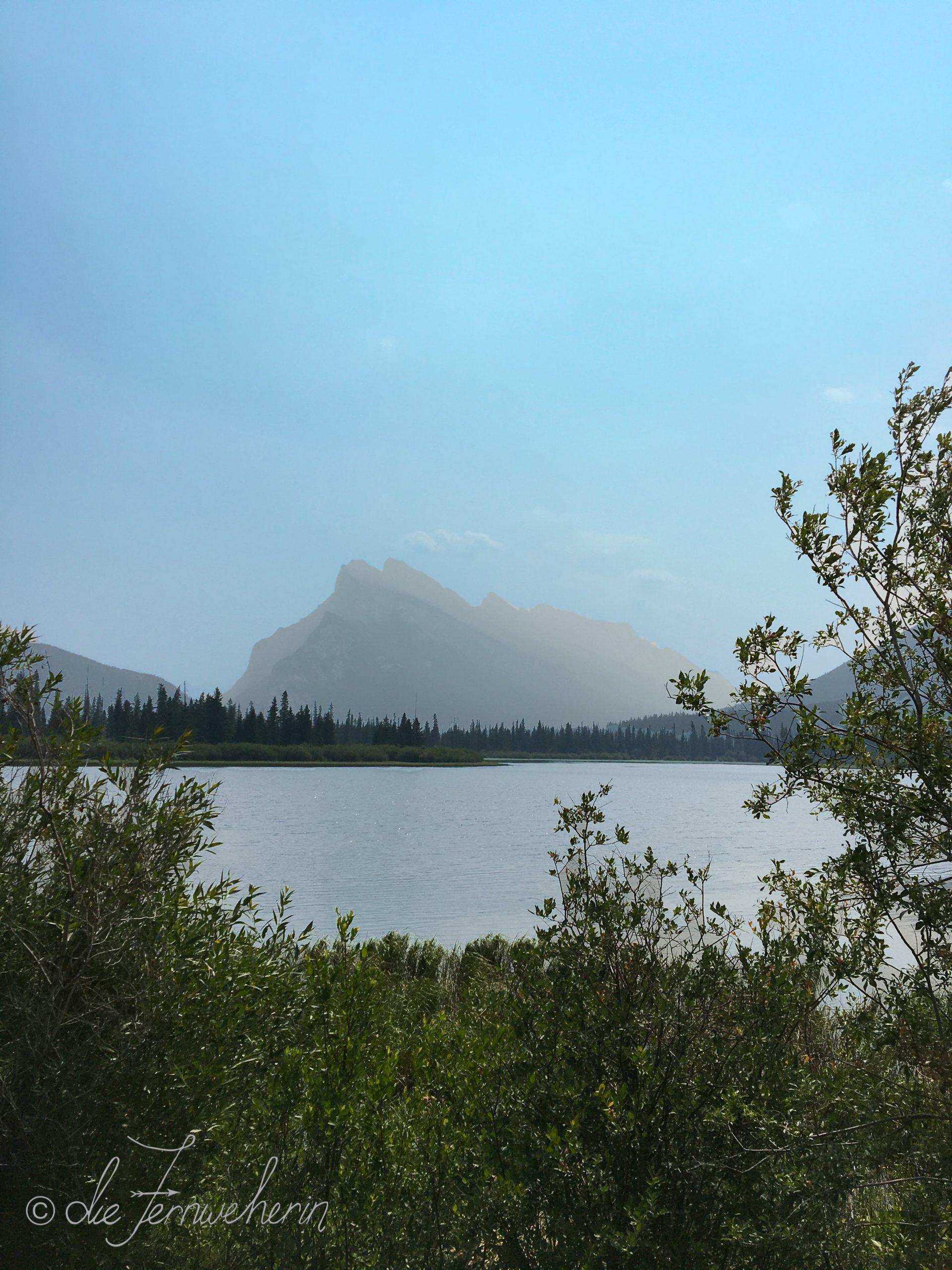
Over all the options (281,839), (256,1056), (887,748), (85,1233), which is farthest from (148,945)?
(281,839)

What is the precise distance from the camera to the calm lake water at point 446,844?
2972cm

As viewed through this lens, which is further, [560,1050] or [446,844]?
[446,844]

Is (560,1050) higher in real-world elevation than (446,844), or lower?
higher

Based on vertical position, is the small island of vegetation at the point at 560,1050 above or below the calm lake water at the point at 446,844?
above

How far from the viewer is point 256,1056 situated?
5.26 meters

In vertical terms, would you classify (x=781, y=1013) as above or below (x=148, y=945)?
below

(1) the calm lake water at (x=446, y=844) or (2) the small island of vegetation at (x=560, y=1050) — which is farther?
(1) the calm lake water at (x=446, y=844)

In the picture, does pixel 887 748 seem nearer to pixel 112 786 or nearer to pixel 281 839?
pixel 112 786

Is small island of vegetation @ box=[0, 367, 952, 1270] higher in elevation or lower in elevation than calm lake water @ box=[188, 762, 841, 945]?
higher

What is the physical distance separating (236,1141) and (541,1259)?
2199mm

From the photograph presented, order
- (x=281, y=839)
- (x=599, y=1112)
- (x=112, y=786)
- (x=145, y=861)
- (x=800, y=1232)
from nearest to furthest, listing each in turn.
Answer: (x=800, y=1232) < (x=599, y=1112) < (x=145, y=861) < (x=112, y=786) < (x=281, y=839)

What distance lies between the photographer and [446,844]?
50.2 m

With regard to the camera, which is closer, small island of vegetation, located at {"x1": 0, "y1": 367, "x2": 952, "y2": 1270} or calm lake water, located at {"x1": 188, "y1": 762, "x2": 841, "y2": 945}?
small island of vegetation, located at {"x1": 0, "y1": 367, "x2": 952, "y2": 1270}

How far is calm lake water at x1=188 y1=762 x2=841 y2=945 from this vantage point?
29.7 m
